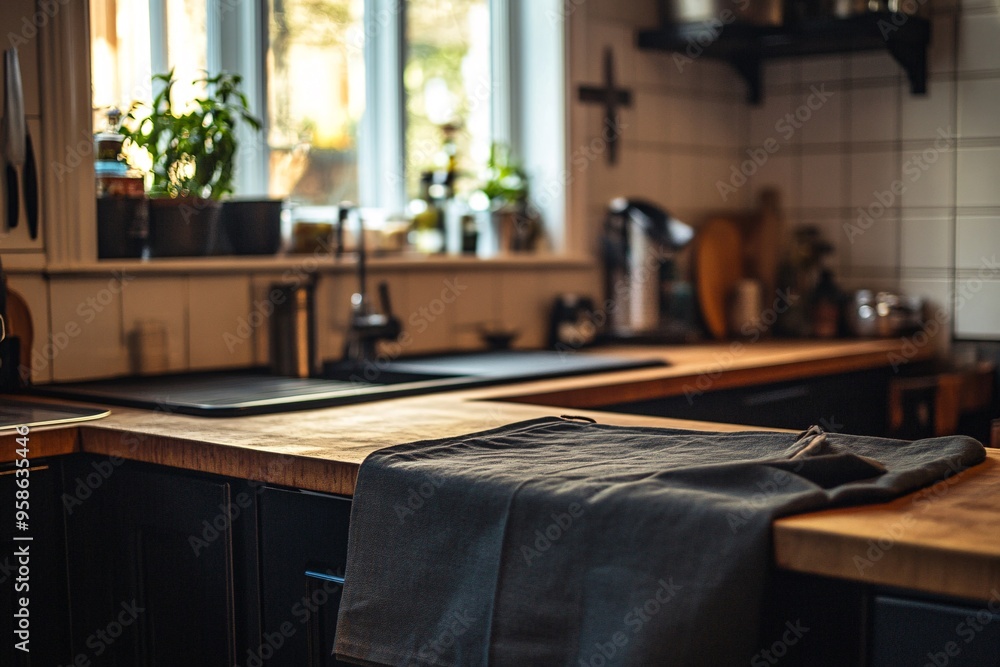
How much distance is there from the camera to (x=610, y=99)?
3.05 metres

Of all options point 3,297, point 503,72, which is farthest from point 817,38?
point 3,297

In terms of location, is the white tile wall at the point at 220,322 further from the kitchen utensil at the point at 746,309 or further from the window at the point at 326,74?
the kitchen utensil at the point at 746,309

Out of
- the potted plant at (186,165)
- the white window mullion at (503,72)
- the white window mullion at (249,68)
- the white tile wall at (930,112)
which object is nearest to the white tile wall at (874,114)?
the white tile wall at (930,112)

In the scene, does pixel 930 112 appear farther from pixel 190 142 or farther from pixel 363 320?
pixel 190 142

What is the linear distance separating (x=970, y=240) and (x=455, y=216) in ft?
4.35

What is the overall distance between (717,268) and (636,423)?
175 cm

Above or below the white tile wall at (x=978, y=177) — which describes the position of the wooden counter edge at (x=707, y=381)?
below

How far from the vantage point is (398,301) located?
2.58 meters

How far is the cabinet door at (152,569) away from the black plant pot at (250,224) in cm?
72

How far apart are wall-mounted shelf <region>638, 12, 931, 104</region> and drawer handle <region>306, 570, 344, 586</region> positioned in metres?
2.09

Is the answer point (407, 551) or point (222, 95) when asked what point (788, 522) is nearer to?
point (407, 551)

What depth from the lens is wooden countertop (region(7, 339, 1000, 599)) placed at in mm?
932

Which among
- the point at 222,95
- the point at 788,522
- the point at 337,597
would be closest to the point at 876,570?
the point at 788,522

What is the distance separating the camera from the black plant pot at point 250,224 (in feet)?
7.34
